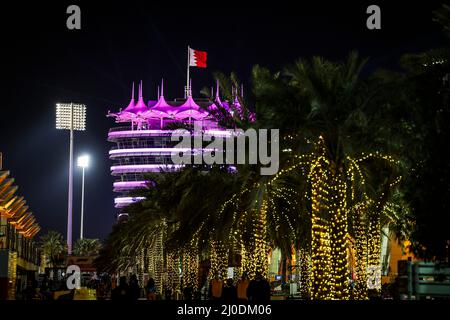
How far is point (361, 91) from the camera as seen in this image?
26.4 metres

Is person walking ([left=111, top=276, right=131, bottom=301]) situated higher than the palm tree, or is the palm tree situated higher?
the palm tree

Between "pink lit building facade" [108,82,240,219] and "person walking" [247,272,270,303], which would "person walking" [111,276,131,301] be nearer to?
"person walking" [247,272,270,303]

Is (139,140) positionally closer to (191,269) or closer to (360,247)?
(191,269)

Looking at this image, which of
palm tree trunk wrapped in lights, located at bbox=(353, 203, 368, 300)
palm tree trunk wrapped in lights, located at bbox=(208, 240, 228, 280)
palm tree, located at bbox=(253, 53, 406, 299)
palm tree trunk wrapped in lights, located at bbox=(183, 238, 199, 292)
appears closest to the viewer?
palm tree, located at bbox=(253, 53, 406, 299)

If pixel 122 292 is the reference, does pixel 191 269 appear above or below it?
above

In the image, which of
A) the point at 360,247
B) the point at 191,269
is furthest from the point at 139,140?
the point at 360,247

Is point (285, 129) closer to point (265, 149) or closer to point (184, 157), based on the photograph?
point (265, 149)

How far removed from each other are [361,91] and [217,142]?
782cm

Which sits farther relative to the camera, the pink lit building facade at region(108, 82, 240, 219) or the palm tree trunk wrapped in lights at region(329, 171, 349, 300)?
the pink lit building facade at region(108, 82, 240, 219)

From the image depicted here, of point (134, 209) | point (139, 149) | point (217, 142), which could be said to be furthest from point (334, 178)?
point (139, 149)

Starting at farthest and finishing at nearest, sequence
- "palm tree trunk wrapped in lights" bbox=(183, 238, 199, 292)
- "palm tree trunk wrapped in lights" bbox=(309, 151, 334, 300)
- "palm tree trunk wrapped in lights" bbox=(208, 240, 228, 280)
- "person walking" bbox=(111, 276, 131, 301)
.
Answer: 1. "palm tree trunk wrapped in lights" bbox=(183, 238, 199, 292)
2. "palm tree trunk wrapped in lights" bbox=(208, 240, 228, 280)
3. "palm tree trunk wrapped in lights" bbox=(309, 151, 334, 300)
4. "person walking" bbox=(111, 276, 131, 301)

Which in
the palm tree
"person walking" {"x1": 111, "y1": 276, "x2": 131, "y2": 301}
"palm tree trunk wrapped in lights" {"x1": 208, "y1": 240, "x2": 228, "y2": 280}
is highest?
the palm tree

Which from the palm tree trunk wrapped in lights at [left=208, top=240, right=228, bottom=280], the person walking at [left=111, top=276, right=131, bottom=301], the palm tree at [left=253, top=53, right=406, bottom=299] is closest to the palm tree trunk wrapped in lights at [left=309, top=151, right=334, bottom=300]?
the palm tree at [left=253, top=53, right=406, bottom=299]

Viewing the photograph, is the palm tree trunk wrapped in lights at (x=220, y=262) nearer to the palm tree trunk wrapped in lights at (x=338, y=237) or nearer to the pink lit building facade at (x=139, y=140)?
the palm tree trunk wrapped in lights at (x=338, y=237)
